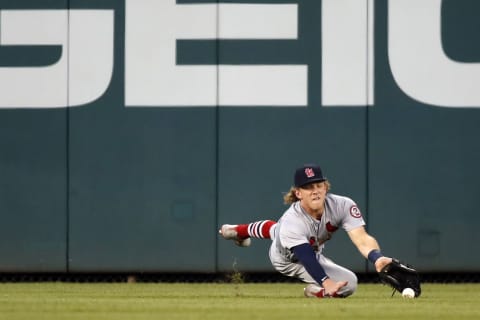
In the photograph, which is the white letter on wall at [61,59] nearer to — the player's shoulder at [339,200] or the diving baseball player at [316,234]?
the diving baseball player at [316,234]

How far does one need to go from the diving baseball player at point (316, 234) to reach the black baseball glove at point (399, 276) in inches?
3.1

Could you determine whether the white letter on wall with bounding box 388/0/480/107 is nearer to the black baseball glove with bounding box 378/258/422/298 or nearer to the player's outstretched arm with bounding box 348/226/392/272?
the player's outstretched arm with bounding box 348/226/392/272

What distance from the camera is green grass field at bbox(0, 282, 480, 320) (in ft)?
25.1

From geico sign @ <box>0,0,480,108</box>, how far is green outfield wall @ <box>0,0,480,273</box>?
15 millimetres

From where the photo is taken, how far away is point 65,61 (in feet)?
42.3

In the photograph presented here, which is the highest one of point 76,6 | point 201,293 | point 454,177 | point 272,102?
point 76,6

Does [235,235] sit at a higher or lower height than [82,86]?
lower

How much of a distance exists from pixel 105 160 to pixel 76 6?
1683mm

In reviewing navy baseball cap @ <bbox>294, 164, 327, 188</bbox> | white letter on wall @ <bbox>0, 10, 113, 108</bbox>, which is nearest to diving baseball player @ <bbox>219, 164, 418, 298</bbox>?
navy baseball cap @ <bbox>294, 164, 327, 188</bbox>

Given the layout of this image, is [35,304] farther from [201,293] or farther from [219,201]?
[219,201]

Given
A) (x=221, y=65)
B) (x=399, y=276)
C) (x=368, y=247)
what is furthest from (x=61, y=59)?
(x=399, y=276)

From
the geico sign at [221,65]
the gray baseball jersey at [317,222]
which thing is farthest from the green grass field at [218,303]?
the geico sign at [221,65]

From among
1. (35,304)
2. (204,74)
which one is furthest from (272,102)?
(35,304)

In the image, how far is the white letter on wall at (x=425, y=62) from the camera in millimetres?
12766
